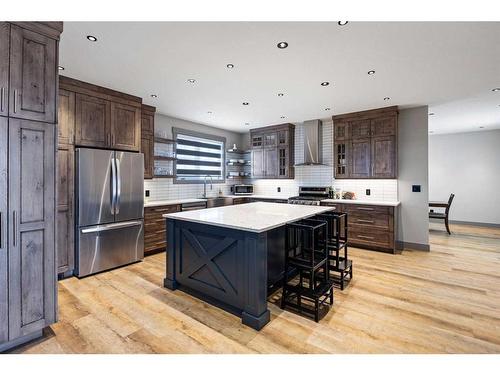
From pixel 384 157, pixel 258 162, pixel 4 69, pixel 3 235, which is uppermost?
pixel 4 69

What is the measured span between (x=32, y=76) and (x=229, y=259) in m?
2.32

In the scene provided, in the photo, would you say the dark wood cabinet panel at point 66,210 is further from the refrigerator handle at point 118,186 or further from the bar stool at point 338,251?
the bar stool at point 338,251

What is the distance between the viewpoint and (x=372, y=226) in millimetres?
4512

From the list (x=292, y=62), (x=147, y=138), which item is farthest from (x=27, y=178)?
(x=292, y=62)

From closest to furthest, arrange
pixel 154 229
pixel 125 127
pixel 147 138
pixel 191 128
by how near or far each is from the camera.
Result: pixel 125 127
pixel 154 229
pixel 147 138
pixel 191 128

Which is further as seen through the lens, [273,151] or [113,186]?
[273,151]

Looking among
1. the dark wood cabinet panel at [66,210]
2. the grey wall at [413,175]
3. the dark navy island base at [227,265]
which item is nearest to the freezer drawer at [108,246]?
the dark wood cabinet panel at [66,210]

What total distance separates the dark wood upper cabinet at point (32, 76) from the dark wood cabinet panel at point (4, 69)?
0.02 metres

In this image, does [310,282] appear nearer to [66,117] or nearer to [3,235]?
[3,235]

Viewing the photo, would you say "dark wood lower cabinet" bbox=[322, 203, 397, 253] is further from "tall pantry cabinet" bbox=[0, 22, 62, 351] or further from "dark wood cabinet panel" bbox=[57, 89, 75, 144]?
"dark wood cabinet panel" bbox=[57, 89, 75, 144]

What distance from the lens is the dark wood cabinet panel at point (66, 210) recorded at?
3.17 metres
